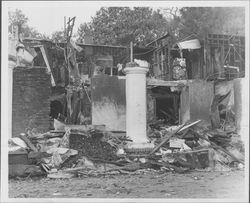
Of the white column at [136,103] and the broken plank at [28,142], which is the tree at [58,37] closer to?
the white column at [136,103]

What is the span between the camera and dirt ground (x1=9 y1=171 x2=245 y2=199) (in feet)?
23.0

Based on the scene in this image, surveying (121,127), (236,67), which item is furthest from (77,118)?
(236,67)

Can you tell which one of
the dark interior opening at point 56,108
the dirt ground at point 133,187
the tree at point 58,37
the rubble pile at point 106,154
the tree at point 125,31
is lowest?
the dirt ground at point 133,187

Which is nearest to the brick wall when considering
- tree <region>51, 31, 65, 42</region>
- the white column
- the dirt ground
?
the dirt ground

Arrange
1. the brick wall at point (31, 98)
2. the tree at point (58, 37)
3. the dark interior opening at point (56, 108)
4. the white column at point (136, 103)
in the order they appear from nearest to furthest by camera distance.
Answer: the white column at point (136, 103) → the brick wall at point (31, 98) → the tree at point (58, 37) → the dark interior opening at point (56, 108)

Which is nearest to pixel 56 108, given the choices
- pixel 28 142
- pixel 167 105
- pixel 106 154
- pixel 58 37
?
pixel 58 37

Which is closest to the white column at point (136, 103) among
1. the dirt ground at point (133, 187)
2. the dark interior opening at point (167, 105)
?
the dirt ground at point (133, 187)

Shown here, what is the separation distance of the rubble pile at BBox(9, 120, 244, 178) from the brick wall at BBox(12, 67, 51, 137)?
2.18ft

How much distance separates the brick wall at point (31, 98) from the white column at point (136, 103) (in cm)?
252

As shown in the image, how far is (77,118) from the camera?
1256cm

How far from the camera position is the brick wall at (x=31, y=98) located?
9.50 meters

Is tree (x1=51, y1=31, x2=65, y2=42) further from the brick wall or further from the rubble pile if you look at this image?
the rubble pile

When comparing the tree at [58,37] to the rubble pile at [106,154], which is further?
the tree at [58,37]

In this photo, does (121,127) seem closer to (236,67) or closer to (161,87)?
(161,87)
